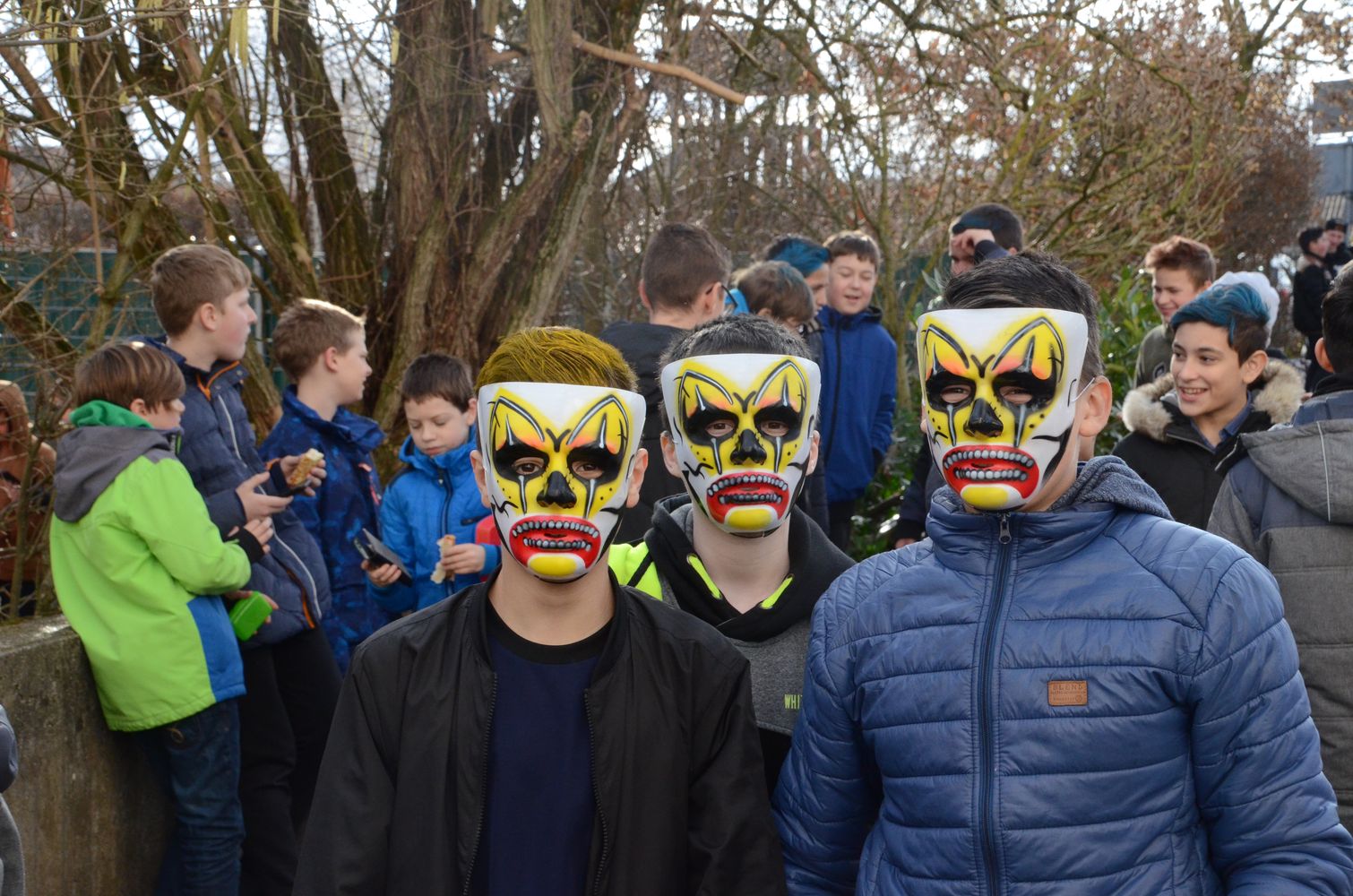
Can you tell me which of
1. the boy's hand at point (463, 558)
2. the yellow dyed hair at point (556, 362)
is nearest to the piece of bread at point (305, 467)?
the boy's hand at point (463, 558)

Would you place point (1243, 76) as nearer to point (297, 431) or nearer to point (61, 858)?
point (297, 431)

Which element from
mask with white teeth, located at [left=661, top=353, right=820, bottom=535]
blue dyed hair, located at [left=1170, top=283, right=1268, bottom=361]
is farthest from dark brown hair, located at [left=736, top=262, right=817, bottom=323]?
mask with white teeth, located at [left=661, top=353, right=820, bottom=535]

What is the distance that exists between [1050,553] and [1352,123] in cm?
2169

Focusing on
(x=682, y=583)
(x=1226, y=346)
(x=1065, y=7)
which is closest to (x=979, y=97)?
(x=1065, y=7)

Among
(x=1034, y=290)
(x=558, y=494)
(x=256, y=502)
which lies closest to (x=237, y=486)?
(x=256, y=502)

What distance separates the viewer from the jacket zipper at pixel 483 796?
7.94 ft

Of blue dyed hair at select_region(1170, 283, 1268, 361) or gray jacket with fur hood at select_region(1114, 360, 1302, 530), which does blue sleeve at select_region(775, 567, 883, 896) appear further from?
blue dyed hair at select_region(1170, 283, 1268, 361)

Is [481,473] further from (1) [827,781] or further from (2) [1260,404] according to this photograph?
(2) [1260,404]

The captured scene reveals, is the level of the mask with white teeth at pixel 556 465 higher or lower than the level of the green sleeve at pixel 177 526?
higher

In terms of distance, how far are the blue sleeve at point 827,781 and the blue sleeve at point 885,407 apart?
12.9 feet

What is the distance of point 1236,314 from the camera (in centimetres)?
402

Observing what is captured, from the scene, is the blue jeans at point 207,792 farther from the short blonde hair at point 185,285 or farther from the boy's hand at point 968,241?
the boy's hand at point 968,241

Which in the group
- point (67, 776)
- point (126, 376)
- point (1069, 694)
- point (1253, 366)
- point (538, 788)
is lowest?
point (67, 776)

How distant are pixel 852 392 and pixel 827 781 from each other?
3.98 m
